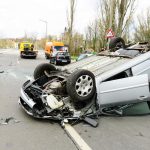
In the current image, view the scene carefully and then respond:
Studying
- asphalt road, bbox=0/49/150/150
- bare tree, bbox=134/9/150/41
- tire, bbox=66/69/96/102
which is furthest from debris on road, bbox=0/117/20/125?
bare tree, bbox=134/9/150/41

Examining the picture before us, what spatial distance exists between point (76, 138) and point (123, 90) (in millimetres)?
1556

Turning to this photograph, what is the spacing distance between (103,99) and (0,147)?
230cm

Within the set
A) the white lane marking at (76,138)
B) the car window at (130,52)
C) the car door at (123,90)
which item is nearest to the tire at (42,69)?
the car window at (130,52)

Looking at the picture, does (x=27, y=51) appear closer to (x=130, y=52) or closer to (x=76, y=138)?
(x=130, y=52)

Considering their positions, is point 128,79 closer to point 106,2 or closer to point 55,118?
point 55,118

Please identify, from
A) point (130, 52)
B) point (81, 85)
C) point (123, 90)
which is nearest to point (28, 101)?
point (81, 85)

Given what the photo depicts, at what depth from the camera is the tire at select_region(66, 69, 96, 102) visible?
220 inches

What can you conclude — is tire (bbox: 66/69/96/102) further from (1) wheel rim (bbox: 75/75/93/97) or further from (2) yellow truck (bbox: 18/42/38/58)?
(2) yellow truck (bbox: 18/42/38/58)

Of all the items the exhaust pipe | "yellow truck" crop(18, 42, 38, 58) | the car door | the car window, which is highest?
the car window

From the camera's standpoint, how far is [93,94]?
5805mm

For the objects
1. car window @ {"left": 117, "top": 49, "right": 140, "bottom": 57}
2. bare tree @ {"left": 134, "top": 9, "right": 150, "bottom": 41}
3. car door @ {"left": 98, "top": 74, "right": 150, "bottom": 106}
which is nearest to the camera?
car door @ {"left": 98, "top": 74, "right": 150, "bottom": 106}

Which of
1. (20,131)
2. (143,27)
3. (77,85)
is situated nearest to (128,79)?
(77,85)

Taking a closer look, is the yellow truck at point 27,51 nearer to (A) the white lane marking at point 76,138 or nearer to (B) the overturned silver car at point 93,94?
(B) the overturned silver car at point 93,94

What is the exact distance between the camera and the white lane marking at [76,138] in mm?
4362
